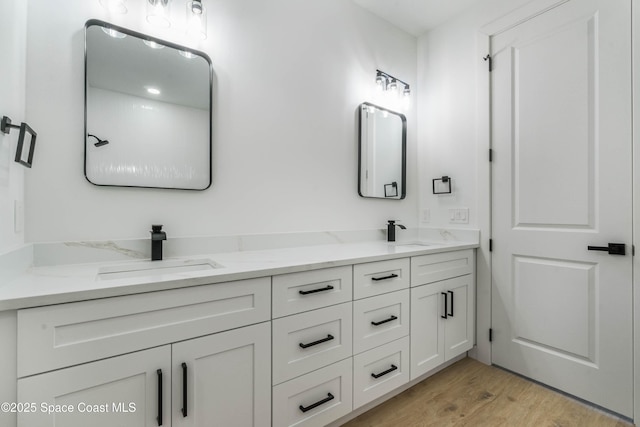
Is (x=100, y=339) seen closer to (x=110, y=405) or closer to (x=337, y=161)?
(x=110, y=405)

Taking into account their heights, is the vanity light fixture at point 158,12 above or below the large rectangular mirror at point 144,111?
above

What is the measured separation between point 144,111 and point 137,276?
2.63ft

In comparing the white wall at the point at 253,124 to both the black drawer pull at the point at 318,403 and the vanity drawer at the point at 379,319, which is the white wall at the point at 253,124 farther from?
the black drawer pull at the point at 318,403

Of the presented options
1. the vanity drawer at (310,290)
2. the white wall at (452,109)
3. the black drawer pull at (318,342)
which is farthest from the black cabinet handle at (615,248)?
the black drawer pull at (318,342)

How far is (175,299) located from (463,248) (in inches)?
73.0

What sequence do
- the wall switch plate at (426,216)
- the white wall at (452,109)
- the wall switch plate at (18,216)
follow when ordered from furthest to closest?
1. the wall switch plate at (426,216)
2. the white wall at (452,109)
3. the wall switch plate at (18,216)

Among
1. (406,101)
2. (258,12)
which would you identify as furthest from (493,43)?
(258,12)

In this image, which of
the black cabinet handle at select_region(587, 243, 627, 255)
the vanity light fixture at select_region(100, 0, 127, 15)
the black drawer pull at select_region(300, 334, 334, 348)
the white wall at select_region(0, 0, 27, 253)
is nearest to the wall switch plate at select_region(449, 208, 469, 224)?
the black cabinet handle at select_region(587, 243, 627, 255)

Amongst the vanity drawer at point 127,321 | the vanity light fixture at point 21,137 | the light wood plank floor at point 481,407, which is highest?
the vanity light fixture at point 21,137

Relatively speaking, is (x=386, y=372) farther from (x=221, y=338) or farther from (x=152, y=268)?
(x=152, y=268)

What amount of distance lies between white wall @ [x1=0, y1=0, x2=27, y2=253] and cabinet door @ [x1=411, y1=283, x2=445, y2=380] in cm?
182

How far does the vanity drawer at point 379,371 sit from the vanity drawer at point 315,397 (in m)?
0.05

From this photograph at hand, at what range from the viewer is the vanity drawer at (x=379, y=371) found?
146 centimetres

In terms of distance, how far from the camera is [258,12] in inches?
69.8
